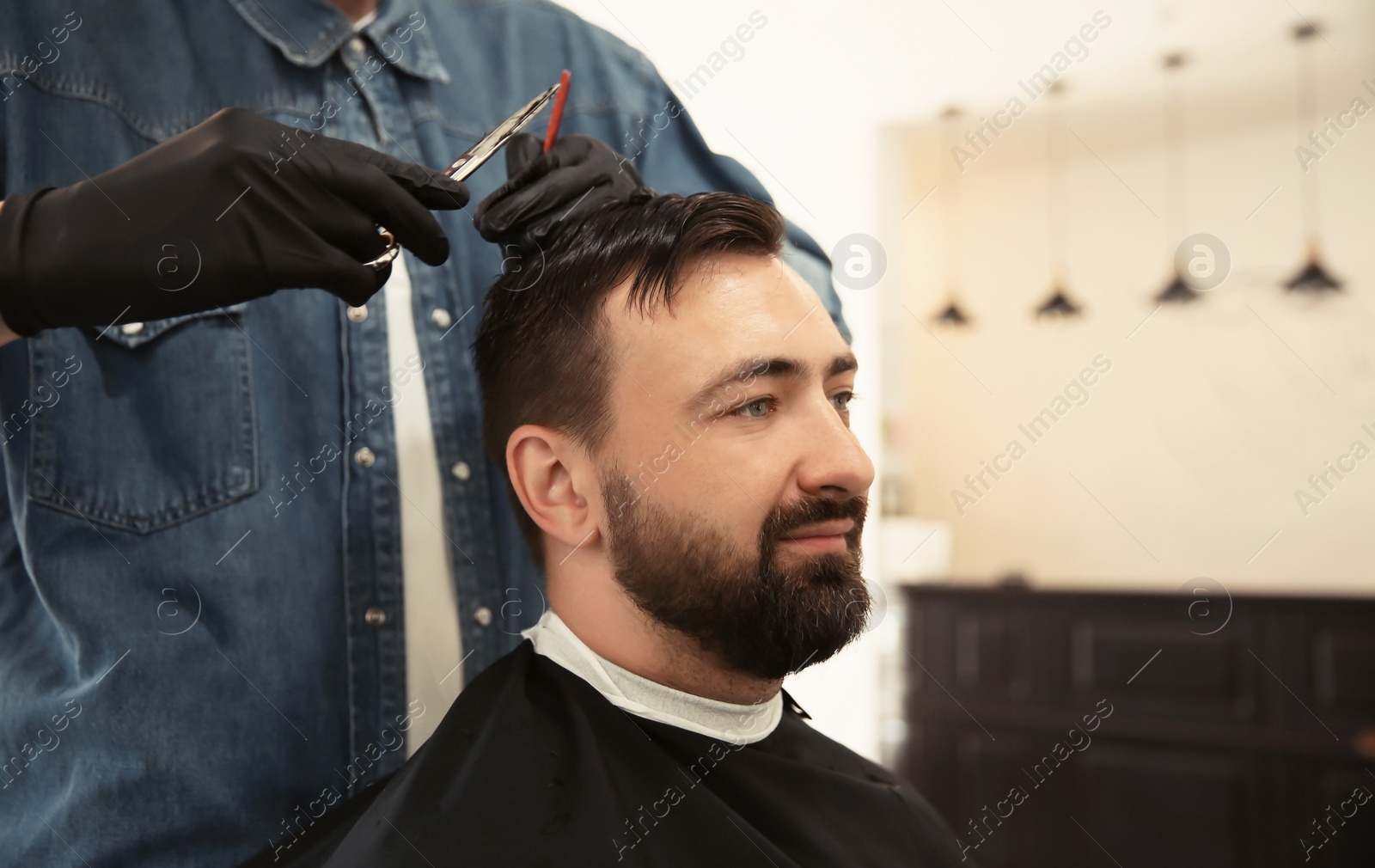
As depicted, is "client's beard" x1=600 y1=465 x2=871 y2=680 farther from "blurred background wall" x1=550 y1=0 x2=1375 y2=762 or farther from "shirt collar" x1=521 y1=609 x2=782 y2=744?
"blurred background wall" x1=550 y1=0 x2=1375 y2=762

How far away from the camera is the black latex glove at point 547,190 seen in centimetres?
138

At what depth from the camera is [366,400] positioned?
1.49 m

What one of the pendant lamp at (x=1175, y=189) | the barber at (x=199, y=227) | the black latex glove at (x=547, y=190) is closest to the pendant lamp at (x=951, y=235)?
the pendant lamp at (x=1175, y=189)

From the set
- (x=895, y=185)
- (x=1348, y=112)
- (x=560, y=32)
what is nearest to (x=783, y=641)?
(x=560, y=32)

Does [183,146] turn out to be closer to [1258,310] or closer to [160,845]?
[160,845]

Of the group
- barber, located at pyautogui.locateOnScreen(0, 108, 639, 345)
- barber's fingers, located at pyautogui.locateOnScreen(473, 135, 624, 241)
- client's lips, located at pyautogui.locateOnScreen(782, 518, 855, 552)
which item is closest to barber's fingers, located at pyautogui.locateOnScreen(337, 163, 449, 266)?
barber, located at pyautogui.locateOnScreen(0, 108, 639, 345)

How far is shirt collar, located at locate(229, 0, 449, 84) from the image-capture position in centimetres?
148

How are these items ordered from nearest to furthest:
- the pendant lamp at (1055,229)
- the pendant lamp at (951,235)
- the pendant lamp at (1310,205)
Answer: the pendant lamp at (1310,205)
the pendant lamp at (1055,229)
the pendant lamp at (951,235)

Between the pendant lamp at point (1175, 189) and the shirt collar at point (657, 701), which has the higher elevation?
the shirt collar at point (657, 701)

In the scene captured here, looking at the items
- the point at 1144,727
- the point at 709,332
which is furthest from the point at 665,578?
the point at 1144,727

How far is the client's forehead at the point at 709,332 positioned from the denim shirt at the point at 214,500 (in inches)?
14.3

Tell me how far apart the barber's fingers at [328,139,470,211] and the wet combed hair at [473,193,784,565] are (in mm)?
233

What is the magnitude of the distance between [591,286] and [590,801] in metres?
0.72

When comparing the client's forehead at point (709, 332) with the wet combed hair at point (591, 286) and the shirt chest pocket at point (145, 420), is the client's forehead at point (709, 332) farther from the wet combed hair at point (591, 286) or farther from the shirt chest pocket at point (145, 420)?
the shirt chest pocket at point (145, 420)
